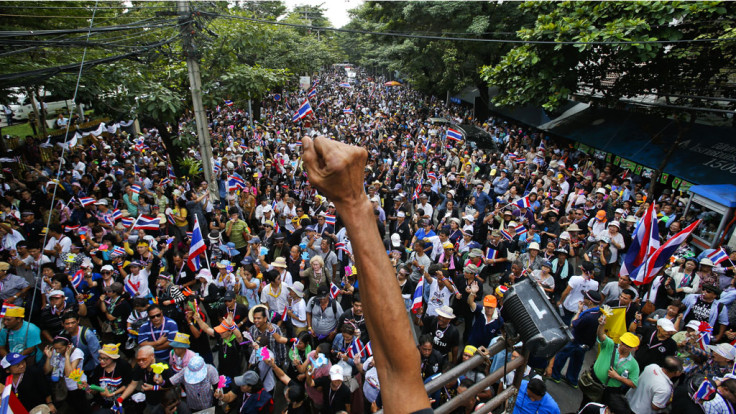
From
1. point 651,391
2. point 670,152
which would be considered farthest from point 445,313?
point 670,152

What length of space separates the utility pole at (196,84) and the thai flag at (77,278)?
3.96m

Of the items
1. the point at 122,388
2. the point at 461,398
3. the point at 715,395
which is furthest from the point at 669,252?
the point at 122,388

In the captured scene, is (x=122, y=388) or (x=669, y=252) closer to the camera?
(x=122, y=388)

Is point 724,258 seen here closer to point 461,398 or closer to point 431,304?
point 431,304

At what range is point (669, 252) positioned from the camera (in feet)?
18.9

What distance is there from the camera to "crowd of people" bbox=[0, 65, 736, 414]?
14.3 feet

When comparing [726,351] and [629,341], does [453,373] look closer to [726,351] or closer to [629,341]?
[629,341]

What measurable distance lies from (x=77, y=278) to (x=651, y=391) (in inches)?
304

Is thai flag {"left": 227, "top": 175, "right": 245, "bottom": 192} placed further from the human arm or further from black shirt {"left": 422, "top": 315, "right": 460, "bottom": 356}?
the human arm

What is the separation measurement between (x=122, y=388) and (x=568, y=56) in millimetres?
14096

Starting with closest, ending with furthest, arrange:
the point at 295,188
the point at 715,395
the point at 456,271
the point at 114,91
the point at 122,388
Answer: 1. the point at 715,395
2. the point at 122,388
3. the point at 456,271
4. the point at 114,91
5. the point at 295,188

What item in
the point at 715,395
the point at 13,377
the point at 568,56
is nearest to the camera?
the point at 715,395

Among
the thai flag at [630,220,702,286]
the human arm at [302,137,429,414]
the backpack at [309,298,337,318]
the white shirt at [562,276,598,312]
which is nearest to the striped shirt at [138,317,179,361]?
the backpack at [309,298,337,318]

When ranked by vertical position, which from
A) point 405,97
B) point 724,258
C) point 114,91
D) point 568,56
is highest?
point 568,56
